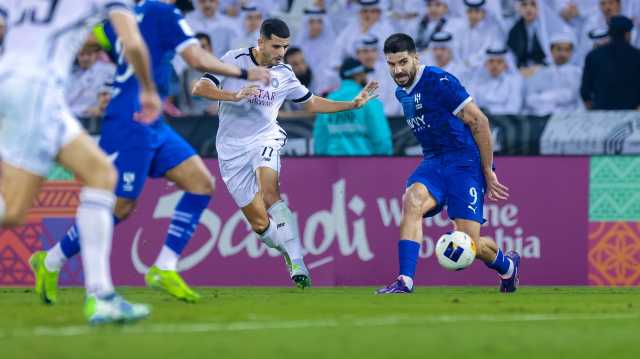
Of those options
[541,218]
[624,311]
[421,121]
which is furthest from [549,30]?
[624,311]

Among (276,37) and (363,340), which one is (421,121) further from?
(363,340)

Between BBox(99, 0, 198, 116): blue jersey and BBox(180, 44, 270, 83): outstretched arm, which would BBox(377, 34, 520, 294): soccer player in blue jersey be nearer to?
BBox(99, 0, 198, 116): blue jersey

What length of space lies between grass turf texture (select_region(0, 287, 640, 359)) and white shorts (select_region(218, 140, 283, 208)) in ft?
5.31

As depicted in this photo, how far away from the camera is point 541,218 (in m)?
14.4

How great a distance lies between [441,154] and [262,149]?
5.60ft

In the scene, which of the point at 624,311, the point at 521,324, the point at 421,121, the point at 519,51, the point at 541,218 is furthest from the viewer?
the point at 519,51

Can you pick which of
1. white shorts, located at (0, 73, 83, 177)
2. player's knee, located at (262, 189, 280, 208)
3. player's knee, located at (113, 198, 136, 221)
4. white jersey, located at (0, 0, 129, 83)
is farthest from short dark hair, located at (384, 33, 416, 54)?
white shorts, located at (0, 73, 83, 177)

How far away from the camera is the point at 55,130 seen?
26.2 feet

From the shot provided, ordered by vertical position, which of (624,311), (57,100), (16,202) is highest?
(57,100)

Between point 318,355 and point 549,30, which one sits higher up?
point 549,30

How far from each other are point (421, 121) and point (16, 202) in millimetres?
4815

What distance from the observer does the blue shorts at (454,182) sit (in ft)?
39.3

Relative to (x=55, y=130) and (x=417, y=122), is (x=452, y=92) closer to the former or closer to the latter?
(x=417, y=122)

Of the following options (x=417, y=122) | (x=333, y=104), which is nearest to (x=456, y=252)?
(x=417, y=122)
